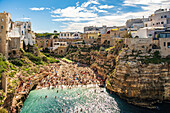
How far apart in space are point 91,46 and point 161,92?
35757 millimetres

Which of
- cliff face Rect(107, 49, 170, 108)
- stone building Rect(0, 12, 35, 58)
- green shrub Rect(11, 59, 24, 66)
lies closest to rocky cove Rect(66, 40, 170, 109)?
cliff face Rect(107, 49, 170, 108)

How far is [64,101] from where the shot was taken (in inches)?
1156

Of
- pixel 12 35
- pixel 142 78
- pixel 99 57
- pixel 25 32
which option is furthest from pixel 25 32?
pixel 142 78

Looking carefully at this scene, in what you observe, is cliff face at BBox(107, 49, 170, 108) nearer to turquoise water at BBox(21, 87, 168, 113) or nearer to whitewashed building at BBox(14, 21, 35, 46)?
turquoise water at BBox(21, 87, 168, 113)

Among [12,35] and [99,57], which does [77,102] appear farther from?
[12,35]

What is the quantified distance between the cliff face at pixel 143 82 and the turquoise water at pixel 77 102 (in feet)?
6.98

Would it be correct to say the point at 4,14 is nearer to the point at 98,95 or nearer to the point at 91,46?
the point at 98,95

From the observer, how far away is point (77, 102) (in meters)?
29.0

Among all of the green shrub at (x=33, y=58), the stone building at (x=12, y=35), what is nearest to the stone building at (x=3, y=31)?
the stone building at (x=12, y=35)

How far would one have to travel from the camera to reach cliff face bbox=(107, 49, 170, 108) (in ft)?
93.2

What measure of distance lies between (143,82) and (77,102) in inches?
569

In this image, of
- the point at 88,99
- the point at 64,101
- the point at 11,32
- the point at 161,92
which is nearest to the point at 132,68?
the point at 161,92

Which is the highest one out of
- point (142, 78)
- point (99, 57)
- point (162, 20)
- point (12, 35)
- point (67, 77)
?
point (162, 20)

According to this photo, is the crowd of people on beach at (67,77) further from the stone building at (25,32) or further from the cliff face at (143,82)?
the stone building at (25,32)
